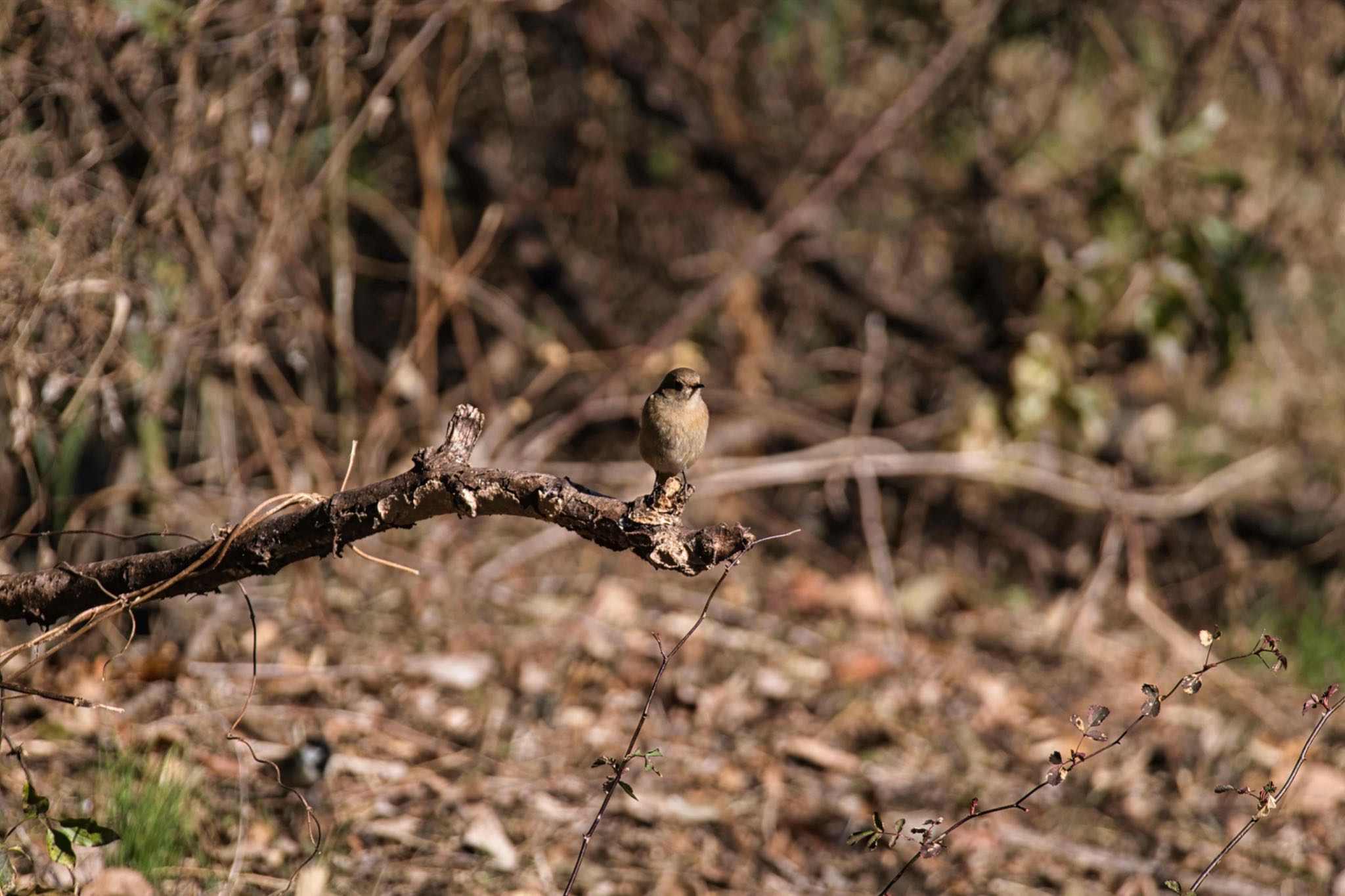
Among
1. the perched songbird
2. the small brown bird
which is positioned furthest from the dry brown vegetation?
the small brown bird

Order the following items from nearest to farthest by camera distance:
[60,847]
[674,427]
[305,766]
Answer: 1. [60,847]
2. [674,427]
3. [305,766]

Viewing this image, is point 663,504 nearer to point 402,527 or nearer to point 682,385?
point 402,527

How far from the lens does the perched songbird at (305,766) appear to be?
3.37 m

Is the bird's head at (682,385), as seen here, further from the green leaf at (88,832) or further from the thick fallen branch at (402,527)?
the green leaf at (88,832)

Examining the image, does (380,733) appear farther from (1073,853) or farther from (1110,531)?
(1110,531)

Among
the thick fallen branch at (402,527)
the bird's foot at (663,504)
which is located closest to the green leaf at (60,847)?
the thick fallen branch at (402,527)

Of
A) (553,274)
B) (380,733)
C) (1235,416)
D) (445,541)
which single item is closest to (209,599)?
(380,733)

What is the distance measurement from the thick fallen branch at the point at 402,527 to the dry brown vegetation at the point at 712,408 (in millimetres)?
365

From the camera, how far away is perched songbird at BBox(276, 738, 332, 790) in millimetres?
3367

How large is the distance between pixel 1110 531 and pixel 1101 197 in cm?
138

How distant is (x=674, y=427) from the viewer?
281 cm

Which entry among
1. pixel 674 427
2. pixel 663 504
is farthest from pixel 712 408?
pixel 663 504

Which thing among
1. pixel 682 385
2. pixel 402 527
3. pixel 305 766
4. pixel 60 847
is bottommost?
pixel 60 847

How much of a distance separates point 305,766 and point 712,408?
109 inches
